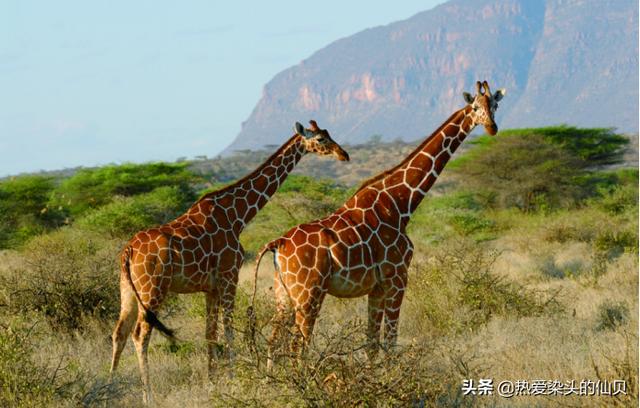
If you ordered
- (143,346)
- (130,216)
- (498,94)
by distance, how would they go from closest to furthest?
(143,346) → (498,94) → (130,216)

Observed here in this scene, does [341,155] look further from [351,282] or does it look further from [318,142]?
[351,282]

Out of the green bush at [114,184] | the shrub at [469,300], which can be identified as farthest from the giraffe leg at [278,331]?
the green bush at [114,184]

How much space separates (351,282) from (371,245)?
30 centimetres

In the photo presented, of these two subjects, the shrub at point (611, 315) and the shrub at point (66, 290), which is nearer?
the shrub at point (611, 315)

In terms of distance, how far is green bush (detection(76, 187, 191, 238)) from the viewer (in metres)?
16.6

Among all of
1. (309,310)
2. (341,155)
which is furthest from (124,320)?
(341,155)

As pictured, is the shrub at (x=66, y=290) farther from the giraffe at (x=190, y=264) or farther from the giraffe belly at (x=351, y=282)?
the giraffe belly at (x=351, y=282)

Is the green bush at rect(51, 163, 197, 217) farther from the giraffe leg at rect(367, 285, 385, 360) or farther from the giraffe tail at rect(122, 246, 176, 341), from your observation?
the giraffe leg at rect(367, 285, 385, 360)

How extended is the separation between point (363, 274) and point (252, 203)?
1.51 metres

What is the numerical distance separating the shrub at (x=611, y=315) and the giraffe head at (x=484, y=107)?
249 cm

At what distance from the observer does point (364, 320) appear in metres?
9.29

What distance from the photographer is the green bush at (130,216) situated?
1658cm

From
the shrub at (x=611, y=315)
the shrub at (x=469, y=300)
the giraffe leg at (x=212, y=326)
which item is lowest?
the shrub at (x=611, y=315)

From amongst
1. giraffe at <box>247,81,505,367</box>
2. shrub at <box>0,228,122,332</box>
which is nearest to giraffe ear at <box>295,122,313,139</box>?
giraffe at <box>247,81,505,367</box>
